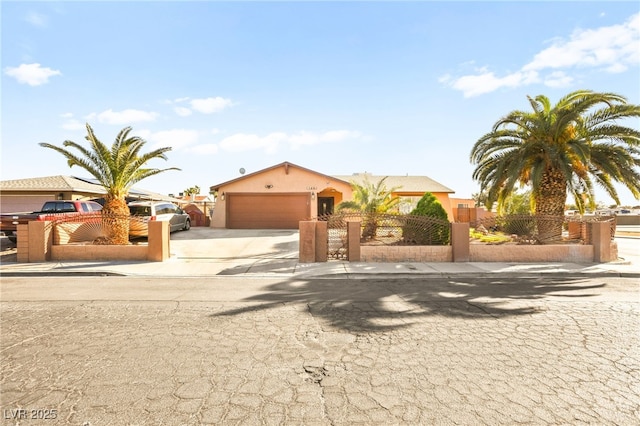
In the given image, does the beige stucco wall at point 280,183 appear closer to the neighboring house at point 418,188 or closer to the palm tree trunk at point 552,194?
the neighboring house at point 418,188

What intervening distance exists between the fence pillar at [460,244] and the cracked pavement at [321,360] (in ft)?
14.6

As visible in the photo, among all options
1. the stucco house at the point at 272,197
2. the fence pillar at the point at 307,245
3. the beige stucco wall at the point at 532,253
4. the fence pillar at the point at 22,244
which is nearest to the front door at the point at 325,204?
the stucco house at the point at 272,197

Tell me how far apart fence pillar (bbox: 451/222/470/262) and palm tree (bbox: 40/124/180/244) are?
38.4 ft

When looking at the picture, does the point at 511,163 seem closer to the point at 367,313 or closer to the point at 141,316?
the point at 367,313

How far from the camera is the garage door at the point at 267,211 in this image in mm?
21812

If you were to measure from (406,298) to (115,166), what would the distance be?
1181cm

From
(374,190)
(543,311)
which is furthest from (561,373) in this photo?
(374,190)

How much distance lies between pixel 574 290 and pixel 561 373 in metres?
5.03

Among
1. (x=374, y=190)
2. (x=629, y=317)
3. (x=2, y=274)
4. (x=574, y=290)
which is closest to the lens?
(x=629, y=317)

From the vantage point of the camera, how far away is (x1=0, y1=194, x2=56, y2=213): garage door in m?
20.2

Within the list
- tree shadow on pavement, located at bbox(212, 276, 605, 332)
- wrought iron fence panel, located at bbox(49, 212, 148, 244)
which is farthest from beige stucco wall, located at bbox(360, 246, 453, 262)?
wrought iron fence panel, located at bbox(49, 212, 148, 244)

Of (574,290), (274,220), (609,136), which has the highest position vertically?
(609,136)

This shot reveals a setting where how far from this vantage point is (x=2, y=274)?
356 inches

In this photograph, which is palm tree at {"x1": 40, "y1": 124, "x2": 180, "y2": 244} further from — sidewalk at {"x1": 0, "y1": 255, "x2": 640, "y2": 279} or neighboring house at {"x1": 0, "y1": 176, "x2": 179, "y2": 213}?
neighboring house at {"x1": 0, "y1": 176, "x2": 179, "y2": 213}
